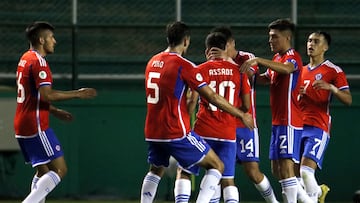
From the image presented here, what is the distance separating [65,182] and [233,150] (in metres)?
4.82

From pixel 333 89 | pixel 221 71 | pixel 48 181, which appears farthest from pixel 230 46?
pixel 48 181

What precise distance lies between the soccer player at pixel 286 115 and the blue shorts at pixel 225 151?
1.00 m

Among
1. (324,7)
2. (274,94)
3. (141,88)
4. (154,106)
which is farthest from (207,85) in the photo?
(324,7)

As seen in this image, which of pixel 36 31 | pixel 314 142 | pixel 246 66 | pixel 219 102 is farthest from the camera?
pixel 314 142

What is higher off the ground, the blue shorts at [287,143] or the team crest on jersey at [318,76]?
the team crest on jersey at [318,76]

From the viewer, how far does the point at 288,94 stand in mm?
12758

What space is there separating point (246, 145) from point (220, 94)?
122 centimetres

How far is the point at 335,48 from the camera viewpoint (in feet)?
55.9

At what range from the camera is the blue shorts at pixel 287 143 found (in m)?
12.8

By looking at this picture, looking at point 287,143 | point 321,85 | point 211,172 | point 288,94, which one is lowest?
point 211,172

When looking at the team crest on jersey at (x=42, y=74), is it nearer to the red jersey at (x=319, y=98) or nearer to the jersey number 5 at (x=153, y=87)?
the jersey number 5 at (x=153, y=87)

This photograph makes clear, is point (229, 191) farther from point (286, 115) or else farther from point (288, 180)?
point (286, 115)

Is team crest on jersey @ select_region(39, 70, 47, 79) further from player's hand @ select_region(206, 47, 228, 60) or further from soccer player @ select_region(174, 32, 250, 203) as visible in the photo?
player's hand @ select_region(206, 47, 228, 60)

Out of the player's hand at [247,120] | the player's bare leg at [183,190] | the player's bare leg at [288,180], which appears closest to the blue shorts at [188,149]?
the player's bare leg at [183,190]
